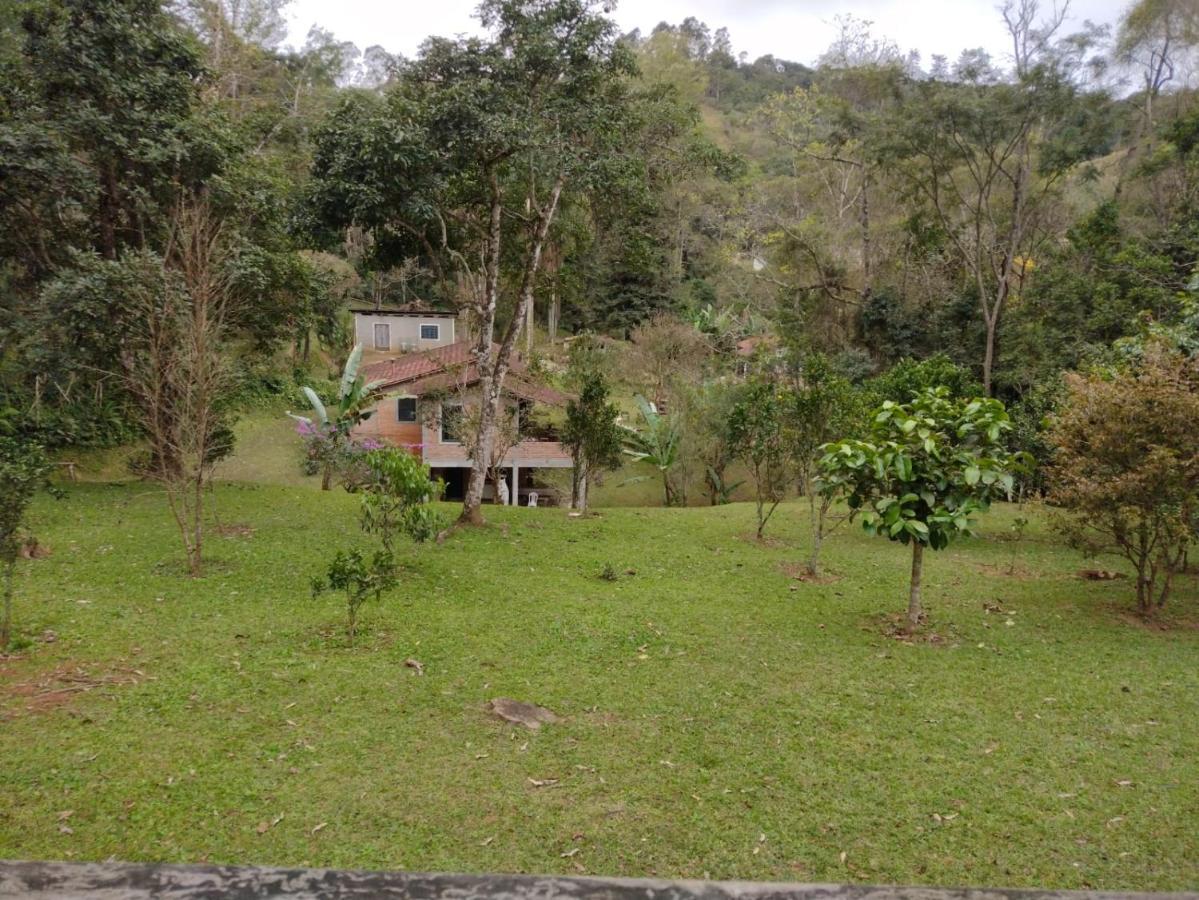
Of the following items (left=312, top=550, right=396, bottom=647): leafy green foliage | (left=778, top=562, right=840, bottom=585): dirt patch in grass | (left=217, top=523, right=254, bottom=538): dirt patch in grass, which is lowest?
(left=778, top=562, right=840, bottom=585): dirt patch in grass

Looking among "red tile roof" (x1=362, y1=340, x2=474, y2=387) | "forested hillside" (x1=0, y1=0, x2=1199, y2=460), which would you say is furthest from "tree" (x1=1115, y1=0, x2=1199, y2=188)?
"red tile roof" (x1=362, y1=340, x2=474, y2=387)

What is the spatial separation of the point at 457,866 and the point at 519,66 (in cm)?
999

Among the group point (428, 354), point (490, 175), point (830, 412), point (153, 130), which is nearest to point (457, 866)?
point (830, 412)

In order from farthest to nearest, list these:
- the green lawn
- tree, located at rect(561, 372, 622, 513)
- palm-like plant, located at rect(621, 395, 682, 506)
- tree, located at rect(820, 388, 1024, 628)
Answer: palm-like plant, located at rect(621, 395, 682, 506)
tree, located at rect(561, 372, 622, 513)
tree, located at rect(820, 388, 1024, 628)
the green lawn

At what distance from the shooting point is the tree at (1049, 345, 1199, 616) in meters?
7.41

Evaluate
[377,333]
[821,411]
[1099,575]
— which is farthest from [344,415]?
[377,333]

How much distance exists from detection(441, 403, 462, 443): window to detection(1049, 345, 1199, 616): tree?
43.9 ft

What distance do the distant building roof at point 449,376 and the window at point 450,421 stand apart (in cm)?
66

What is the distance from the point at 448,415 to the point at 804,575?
12.4m

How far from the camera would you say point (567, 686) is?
6.31 metres

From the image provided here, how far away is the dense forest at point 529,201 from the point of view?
10680mm

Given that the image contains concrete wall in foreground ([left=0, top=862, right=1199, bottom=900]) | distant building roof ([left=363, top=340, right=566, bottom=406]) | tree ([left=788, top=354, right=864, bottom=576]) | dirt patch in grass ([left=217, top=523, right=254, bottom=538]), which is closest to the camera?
concrete wall in foreground ([left=0, top=862, right=1199, bottom=900])

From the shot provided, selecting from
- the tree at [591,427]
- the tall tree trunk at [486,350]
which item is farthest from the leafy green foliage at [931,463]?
the tree at [591,427]

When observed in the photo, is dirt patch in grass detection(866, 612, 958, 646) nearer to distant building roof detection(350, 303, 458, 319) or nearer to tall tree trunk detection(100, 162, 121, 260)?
tall tree trunk detection(100, 162, 121, 260)
